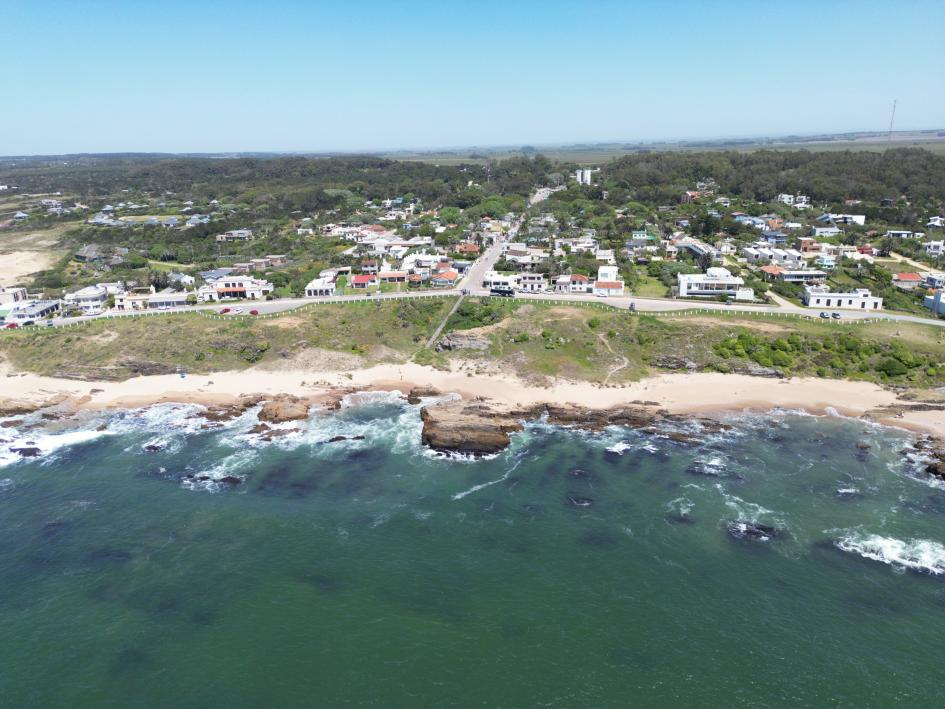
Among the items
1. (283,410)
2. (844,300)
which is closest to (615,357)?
(844,300)

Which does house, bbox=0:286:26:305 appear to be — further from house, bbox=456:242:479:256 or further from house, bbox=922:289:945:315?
house, bbox=922:289:945:315

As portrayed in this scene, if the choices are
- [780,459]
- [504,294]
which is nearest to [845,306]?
[780,459]

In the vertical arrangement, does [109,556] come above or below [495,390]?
below

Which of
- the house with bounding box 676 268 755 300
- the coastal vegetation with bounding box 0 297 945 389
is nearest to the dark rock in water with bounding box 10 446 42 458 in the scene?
the coastal vegetation with bounding box 0 297 945 389

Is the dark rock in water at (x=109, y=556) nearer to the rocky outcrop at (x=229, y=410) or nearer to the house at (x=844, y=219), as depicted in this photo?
the rocky outcrop at (x=229, y=410)

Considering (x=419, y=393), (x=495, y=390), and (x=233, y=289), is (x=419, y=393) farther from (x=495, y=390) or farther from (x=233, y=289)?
(x=233, y=289)

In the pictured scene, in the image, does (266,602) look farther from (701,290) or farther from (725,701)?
(701,290)
